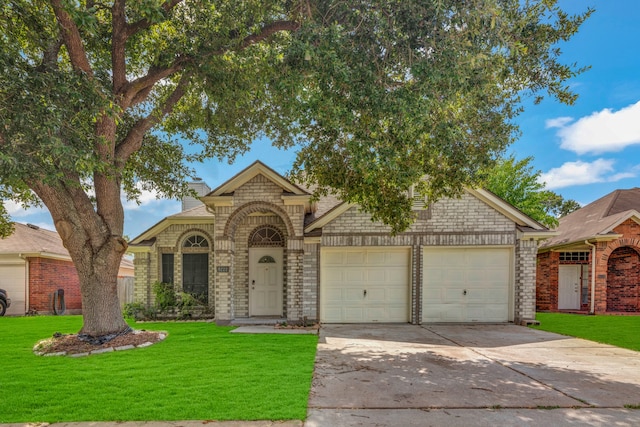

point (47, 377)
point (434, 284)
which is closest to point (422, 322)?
point (434, 284)

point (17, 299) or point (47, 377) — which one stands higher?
point (47, 377)

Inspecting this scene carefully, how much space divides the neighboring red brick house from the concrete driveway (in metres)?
7.20

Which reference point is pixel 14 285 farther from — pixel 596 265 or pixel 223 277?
pixel 596 265

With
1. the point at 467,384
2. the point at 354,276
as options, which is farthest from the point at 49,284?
the point at 467,384

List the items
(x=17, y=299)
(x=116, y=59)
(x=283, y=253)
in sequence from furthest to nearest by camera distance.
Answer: (x=17, y=299) → (x=283, y=253) → (x=116, y=59)

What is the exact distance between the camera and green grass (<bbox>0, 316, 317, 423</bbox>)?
409cm

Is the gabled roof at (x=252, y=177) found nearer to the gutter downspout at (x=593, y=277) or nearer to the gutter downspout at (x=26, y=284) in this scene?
the gutter downspout at (x=26, y=284)

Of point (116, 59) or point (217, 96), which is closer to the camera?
point (116, 59)

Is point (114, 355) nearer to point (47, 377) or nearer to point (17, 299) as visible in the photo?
point (47, 377)

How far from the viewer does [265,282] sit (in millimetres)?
11570

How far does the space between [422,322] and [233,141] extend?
7.91 m

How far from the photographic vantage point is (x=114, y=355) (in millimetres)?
6711

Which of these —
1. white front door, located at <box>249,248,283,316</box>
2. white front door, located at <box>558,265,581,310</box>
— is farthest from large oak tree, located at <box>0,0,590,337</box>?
white front door, located at <box>558,265,581,310</box>

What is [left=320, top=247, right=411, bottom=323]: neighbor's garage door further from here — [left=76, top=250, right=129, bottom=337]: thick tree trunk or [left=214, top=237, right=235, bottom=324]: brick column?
[left=76, top=250, right=129, bottom=337]: thick tree trunk
